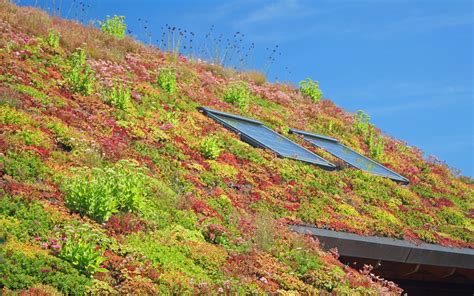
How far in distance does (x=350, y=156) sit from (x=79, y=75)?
10.5 m

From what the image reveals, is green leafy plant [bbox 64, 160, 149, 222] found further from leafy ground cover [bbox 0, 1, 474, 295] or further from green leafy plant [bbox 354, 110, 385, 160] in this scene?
green leafy plant [bbox 354, 110, 385, 160]

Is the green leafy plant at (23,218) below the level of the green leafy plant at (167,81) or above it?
below

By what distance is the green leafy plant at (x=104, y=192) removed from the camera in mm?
11812

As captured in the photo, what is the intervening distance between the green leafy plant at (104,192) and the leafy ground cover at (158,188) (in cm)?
3

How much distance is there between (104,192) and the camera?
468 inches

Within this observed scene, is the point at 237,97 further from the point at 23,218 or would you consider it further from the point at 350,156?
the point at 23,218

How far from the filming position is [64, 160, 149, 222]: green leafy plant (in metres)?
11.8

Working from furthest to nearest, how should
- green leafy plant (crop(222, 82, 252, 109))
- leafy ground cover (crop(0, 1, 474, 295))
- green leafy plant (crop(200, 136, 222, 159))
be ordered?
green leafy plant (crop(222, 82, 252, 109)) < green leafy plant (crop(200, 136, 222, 159)) < leafy ground cover (crop(0, 1, 474, 295))

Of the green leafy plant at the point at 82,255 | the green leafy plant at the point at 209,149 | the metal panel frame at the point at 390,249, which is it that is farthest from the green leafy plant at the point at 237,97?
the green leafy plant at the point at 82,255

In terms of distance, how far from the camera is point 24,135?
14.1 m

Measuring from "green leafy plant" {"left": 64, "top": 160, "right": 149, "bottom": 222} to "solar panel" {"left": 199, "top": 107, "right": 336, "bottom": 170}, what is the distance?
7.47 m

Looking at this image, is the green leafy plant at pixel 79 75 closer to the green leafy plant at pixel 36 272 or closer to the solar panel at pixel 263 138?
the solar panel at pixel 263 138

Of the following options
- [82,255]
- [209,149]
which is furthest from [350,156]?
[82,255]

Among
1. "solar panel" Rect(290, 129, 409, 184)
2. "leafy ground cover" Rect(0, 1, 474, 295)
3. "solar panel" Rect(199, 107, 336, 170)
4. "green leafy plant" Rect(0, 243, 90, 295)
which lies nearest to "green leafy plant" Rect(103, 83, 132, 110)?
"leafy ground cover" Rect(0, 1, 474, 295)
